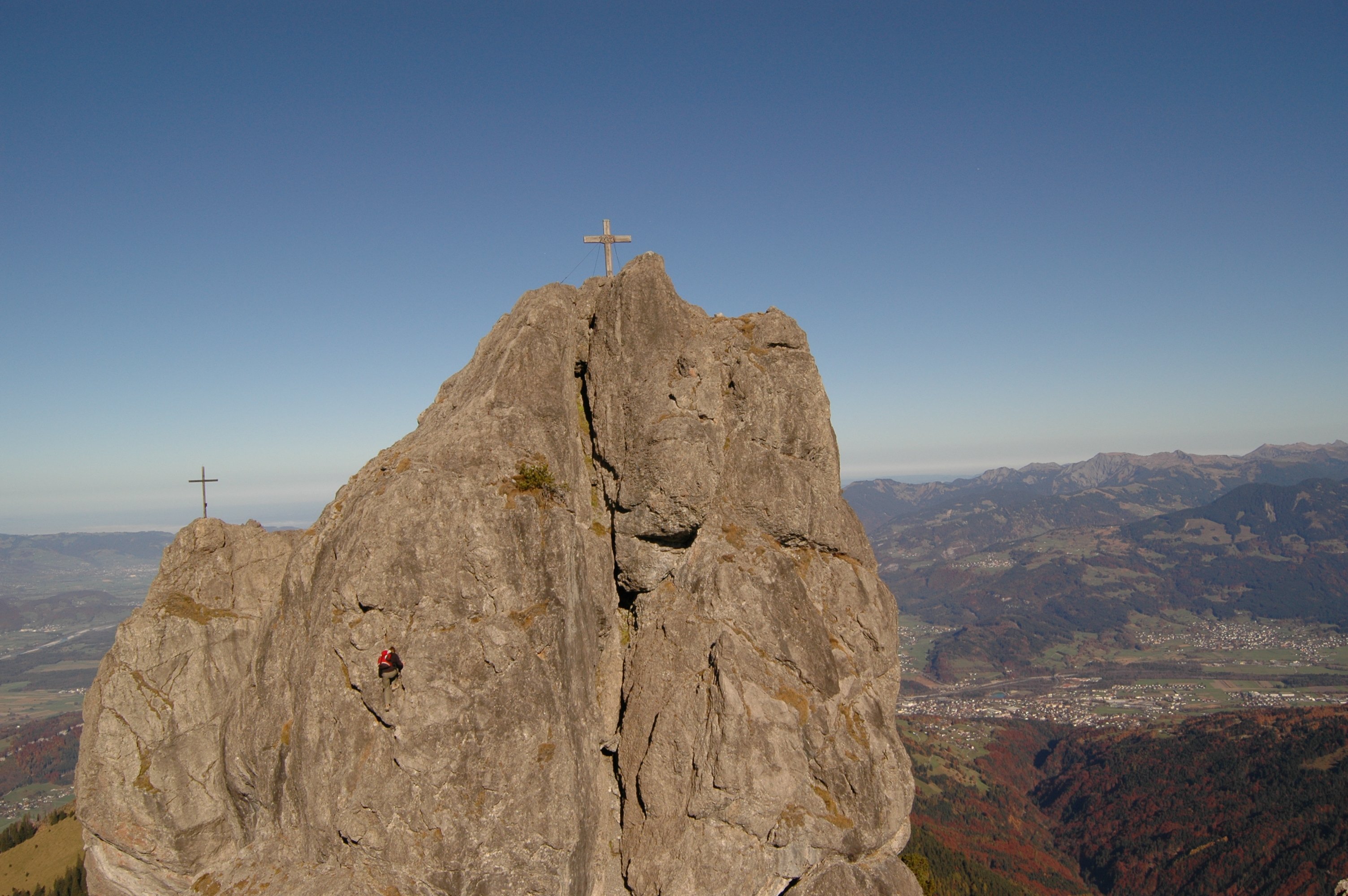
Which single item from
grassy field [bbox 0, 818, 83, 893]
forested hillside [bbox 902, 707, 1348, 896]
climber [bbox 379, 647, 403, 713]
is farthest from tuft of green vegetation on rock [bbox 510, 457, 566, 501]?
forested hillside [bbox 902, 707, 1348, 896]

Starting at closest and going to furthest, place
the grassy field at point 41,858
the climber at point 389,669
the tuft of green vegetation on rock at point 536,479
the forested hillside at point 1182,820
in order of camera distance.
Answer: the climber at point 389,669
the tuft of green vegetation on rock at point 536,479
the grassy field at point 41,858
the forested hillside at point 1182,820

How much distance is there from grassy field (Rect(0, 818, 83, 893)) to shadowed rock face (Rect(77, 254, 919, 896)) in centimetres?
3986

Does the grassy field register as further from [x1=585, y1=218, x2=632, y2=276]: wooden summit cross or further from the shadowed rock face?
[x1=585, y1=218, x2=632, y2=276]: wooden summit cross

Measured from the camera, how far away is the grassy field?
5022 centimetres

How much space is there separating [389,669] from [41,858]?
57.6 metres

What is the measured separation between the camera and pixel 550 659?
20.8m

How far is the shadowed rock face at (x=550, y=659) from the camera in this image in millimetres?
19375

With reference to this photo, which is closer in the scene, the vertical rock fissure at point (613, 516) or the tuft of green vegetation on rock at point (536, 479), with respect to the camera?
the tuft of green vegetation on rock at point (536, 479)

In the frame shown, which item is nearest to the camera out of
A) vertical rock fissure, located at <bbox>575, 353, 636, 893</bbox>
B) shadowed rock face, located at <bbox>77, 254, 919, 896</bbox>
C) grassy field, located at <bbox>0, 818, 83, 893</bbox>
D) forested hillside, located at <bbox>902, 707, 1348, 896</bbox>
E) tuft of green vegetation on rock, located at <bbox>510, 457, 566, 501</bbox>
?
shadowed rock face, located at <bbox>77, 254, 919, 896</bbox>

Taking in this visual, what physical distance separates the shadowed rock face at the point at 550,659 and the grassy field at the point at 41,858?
39857 mm

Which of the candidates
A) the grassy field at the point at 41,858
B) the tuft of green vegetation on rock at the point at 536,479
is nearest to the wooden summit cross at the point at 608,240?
the tuft of green vegetation on rock at the point at 536,479

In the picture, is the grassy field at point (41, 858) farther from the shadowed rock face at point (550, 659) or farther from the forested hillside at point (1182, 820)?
the forested hillside at point (1182, 820)

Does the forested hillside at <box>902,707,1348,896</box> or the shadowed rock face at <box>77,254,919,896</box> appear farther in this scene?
the forested hillside at <box>902,707,1348,896</box>

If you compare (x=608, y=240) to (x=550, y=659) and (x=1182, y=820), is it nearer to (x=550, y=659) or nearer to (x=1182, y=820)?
(x=550, y=659)
